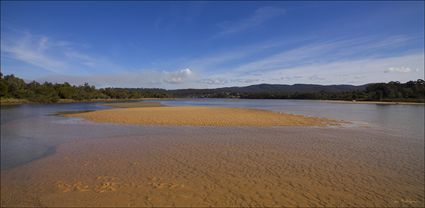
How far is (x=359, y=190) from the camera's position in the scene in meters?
6.97

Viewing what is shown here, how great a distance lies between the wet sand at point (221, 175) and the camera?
6281 mm

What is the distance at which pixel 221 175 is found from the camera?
8.16m

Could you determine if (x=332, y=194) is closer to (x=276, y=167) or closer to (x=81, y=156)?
(x=276, y=167)

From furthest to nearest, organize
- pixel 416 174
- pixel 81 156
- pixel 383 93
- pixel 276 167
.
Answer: pixel 383 93 → pixel 81 156 → pixel 276 167 → pixel 416 174

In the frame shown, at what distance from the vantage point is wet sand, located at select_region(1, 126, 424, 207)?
6.28 m

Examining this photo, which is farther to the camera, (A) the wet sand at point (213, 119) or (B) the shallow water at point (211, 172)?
(A) the wet sand at point (213, 119)

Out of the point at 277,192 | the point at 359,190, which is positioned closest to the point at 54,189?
the point at 277,192

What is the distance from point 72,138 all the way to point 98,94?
416ft

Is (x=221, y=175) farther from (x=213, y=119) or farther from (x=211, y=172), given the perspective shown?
(x=213, y=119)

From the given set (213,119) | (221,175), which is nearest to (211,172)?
(221,175)

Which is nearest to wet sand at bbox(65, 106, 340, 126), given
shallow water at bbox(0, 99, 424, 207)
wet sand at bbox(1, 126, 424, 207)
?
shallow water at bbox(0, 99, 424, 207)

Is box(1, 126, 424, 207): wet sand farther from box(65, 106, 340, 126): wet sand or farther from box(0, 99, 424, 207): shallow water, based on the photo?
box(65, 106, 340, 126): wet sand

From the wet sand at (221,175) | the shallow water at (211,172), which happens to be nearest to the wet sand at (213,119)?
the shallow water at (211,172)

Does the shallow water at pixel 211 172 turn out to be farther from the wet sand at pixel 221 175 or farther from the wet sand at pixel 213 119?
the wet sand at pixel 213 119
